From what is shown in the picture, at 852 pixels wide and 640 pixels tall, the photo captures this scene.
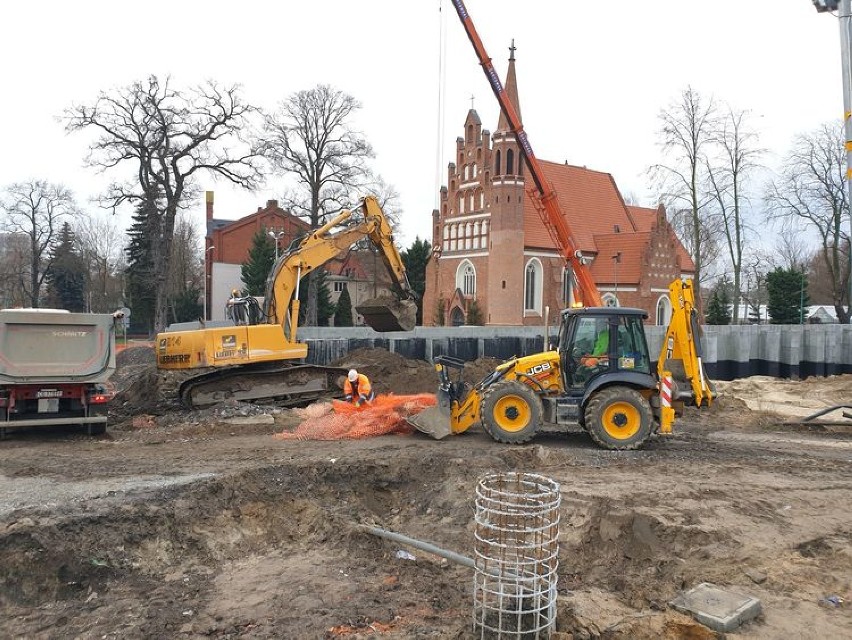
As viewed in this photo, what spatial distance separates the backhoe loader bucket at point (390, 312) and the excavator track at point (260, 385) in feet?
4.83

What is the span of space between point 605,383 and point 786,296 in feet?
120

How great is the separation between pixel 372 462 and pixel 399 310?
6.22 metres

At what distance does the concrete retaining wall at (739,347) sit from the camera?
19625 millimetres

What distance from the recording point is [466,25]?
1942 centimetres

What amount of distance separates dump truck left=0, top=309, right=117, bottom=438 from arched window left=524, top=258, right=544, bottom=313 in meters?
33.0

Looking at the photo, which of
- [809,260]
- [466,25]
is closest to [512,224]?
[466,25]

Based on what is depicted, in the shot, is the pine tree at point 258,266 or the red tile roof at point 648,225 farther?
the red tile roof at point 648,225

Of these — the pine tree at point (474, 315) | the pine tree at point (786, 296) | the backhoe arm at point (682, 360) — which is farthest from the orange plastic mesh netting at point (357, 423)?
the pine tree at point (786, 296)

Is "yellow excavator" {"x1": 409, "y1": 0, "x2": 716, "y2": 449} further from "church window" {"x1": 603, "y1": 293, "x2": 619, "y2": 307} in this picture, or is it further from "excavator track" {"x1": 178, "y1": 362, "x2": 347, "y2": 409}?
"church window" {"x1": 603, "y1": 293, "x2": 619, "y2": 307}

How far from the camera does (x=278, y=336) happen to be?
13500 millimetres

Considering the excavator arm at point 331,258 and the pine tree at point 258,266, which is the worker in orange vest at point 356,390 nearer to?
the excavator arm at point 331,258

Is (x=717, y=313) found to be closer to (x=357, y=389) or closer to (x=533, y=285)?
(x=533, y=285)

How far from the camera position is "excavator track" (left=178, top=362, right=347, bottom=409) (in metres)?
13.4

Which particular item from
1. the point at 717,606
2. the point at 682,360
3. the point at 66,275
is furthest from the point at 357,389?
the point at 66,275
